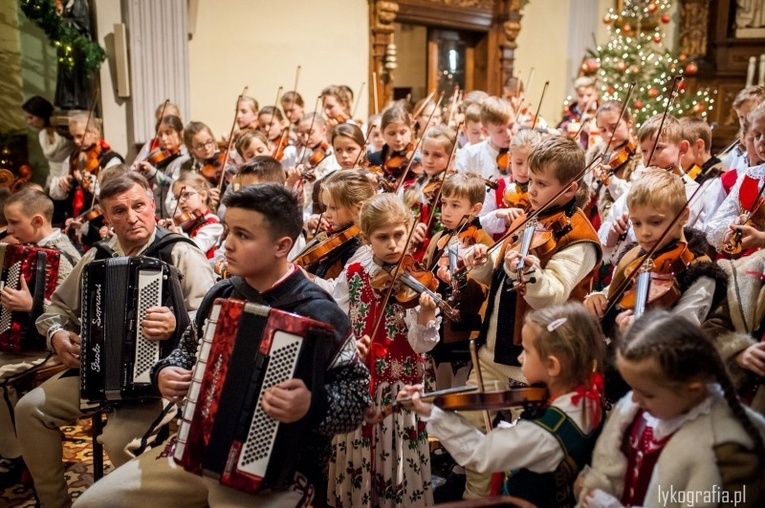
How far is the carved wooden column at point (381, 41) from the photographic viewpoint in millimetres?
8617

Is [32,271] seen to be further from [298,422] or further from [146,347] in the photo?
[298,422]

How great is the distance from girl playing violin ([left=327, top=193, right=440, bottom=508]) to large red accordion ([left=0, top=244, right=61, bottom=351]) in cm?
134

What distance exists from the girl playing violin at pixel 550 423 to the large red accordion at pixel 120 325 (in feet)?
3.58

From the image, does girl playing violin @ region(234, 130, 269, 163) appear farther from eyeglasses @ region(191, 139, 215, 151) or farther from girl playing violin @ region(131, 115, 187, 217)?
girl playing violin @ region(131, 115, 187, 217)

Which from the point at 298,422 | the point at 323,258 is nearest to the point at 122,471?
the point at 298,422

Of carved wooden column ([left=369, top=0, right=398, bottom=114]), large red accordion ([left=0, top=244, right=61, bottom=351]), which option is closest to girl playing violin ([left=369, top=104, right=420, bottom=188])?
large red accordion ([left=0, top=244, right=61, bottom=351])

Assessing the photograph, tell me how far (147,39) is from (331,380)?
5956 millimetres

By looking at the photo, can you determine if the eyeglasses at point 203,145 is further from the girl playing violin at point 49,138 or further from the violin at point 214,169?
the girl playing violin at point 49,138

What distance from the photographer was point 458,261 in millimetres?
2717

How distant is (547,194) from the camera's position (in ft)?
7.88

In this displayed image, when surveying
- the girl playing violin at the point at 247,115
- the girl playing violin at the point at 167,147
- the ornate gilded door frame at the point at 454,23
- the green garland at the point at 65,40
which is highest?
the ornate gilded door frame at the point at 454,23

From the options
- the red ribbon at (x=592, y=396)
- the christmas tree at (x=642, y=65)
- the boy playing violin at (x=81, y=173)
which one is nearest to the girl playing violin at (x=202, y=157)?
the boy playing violin at (x=81, y=173)

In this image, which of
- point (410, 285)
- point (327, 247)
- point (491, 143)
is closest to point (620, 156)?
point (491, 143)

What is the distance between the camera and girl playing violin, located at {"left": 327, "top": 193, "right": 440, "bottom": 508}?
2467mm
